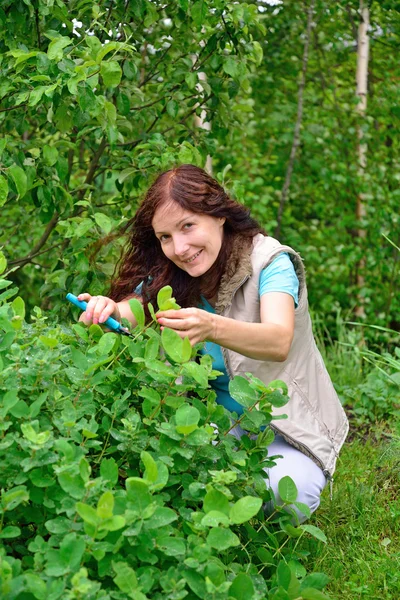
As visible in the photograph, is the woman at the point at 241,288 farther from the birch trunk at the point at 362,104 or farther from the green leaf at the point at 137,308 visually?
the birch trunk at the point at 362,104

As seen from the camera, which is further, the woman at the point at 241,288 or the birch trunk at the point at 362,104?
the birch trunk at the point at 362,104

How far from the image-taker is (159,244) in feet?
8.63

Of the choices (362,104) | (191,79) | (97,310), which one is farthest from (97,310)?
(362,104)

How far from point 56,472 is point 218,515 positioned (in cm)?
31

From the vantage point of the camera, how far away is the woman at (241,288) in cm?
240

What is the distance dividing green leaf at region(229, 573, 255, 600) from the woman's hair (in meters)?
1.08

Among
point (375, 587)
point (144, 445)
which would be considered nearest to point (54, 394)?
point (144, 445)

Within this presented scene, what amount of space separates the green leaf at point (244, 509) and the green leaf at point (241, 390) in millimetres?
288

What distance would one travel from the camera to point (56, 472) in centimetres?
153

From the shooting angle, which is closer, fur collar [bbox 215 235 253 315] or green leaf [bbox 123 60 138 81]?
fur collar [bbox 215 235 253 315]

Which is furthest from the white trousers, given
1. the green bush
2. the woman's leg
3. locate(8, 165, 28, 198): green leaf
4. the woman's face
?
locate(8, 165, 28, 198): green leaf

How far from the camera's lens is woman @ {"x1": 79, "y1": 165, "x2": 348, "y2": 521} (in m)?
2.40

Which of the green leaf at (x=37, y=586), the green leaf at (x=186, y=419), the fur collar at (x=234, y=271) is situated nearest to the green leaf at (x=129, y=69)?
the fur collar at (x=234, y=271)

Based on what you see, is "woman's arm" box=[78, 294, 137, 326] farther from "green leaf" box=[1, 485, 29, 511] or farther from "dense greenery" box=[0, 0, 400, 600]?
"green leaf" box=[1, 485, 29, 511]
